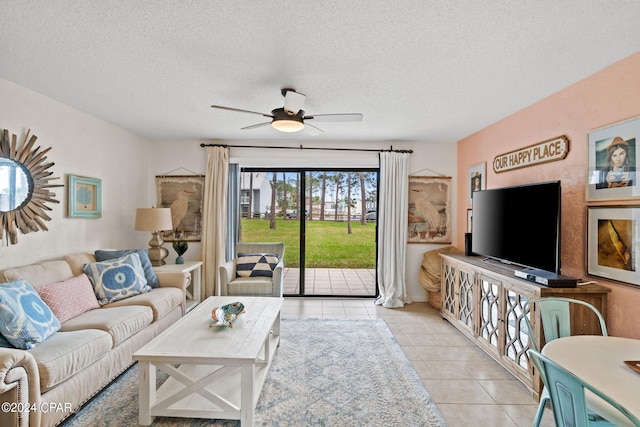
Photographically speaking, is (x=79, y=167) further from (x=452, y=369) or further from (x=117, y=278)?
(x=452, y=369)

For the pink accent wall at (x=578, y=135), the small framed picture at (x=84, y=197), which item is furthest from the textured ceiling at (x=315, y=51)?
the small framed picture at (x=84, y=197)

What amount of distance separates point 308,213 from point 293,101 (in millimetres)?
2574

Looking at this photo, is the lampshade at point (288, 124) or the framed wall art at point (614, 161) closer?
the framed wall art at point (614, 161)

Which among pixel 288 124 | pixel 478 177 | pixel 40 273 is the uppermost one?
pixel 288 124

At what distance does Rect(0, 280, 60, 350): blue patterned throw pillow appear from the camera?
1.93 metres

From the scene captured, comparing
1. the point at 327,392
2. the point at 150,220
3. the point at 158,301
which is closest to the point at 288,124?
the point at 158,301

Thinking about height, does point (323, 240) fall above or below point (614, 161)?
below

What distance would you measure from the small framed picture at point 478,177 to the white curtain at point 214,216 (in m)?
3.48

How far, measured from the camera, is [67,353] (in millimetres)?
1929

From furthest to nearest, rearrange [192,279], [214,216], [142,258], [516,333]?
[214,216], [192,279], [142,258], [516,333]

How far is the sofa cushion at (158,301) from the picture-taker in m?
2.89

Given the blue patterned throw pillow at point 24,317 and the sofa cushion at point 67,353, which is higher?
the blue patterned throw pillow at point 24,317

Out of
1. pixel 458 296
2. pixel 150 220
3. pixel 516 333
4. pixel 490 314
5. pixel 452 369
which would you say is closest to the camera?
pixel 516 333

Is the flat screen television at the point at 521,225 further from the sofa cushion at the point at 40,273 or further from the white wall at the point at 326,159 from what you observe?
the sofa cushion at the point at 40,273
